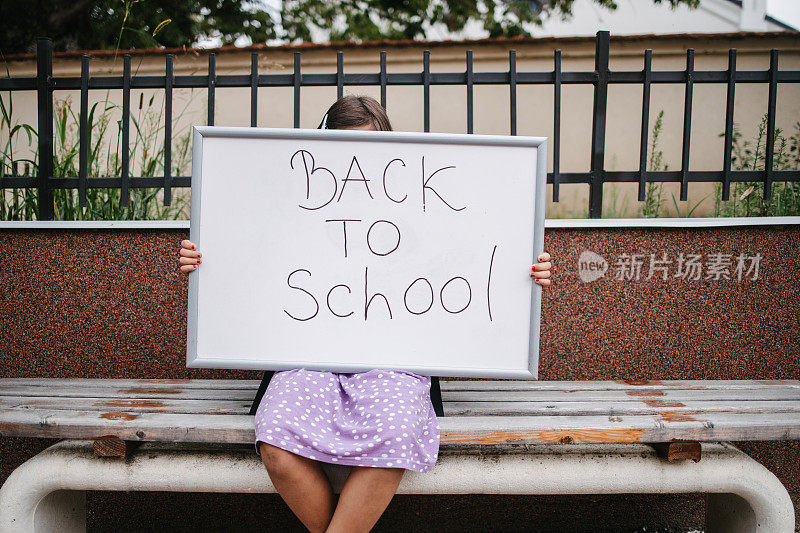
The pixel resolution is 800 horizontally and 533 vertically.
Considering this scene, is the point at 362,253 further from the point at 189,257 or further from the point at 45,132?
the point at 45,132

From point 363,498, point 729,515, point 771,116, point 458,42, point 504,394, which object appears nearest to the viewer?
point 363,498

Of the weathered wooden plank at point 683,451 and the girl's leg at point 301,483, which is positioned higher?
the weathered wooden plank at point 683,451

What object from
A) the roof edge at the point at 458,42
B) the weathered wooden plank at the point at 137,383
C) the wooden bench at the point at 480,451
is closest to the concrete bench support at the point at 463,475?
the wooden bench at the point at 480,451

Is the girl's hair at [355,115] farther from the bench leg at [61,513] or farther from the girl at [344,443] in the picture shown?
the bench leg at [61,513]

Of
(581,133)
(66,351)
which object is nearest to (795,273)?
(66,351)

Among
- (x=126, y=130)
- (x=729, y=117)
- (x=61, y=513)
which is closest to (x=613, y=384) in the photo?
(x=729, y=117)

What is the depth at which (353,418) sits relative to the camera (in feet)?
5.57

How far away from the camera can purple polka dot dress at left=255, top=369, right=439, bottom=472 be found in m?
1.57

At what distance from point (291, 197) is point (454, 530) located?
5.40 feet

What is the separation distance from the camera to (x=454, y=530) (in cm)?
250

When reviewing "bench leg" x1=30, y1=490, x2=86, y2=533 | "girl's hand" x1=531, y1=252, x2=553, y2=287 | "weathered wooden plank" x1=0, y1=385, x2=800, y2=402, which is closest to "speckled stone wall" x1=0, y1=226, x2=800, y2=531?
"weathered wooden plank" x1=0, y1=385, x2=800, y2=402

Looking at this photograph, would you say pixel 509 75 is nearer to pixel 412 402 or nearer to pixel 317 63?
pixel 412 402

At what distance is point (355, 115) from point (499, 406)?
114 centimetres

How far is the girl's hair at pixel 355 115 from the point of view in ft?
6.75
